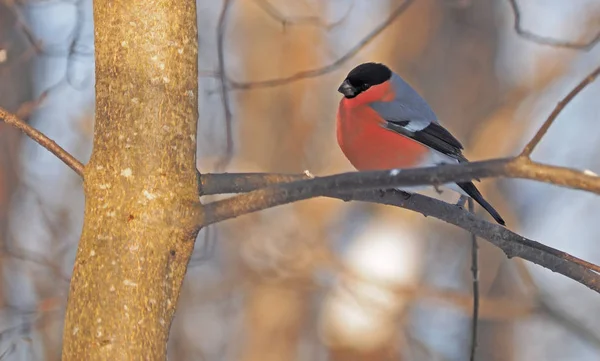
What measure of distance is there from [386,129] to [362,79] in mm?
190

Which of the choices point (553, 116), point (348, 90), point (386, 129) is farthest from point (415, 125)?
point (553, 116)

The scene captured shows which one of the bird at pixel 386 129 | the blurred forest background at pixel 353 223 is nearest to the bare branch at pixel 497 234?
the bird at pixel 386 129

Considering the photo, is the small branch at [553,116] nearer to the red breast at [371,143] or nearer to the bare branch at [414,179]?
the bare branch at [414,179]

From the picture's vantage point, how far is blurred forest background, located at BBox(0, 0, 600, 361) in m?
3.53

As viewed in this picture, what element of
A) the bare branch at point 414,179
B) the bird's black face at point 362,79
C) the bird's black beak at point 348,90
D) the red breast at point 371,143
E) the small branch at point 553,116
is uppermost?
the bird's black face at point 362,79

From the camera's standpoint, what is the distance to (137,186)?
0.99m

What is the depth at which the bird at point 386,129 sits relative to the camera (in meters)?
1.82

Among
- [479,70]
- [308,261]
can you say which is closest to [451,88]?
[479,70]

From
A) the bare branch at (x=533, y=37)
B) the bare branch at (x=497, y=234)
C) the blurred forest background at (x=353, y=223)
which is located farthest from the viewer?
the blurred forest background at (x=353, y=223)

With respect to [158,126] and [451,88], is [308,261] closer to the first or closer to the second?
[451,88]

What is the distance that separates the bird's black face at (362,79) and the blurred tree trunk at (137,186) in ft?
3.01

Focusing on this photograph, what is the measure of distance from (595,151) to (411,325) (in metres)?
1.75

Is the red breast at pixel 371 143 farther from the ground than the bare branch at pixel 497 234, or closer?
farther from the ground

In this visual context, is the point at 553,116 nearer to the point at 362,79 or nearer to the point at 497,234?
the point at 497,234
